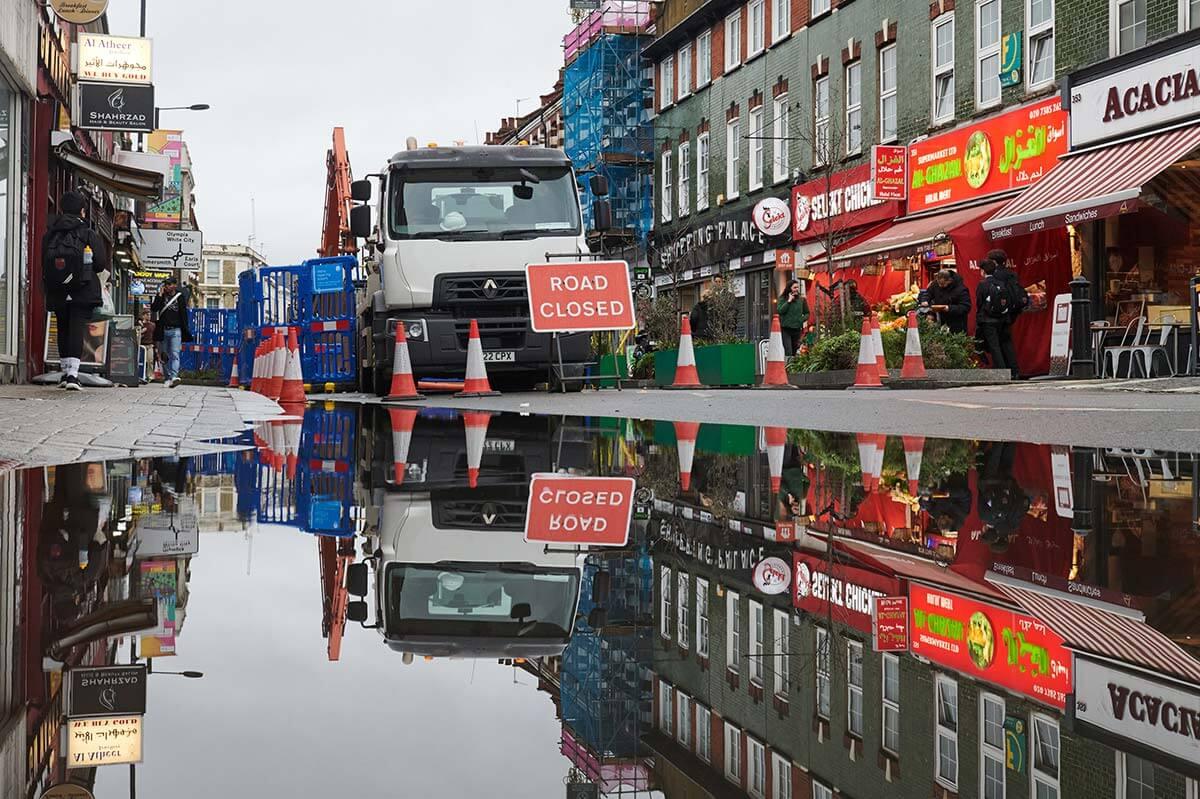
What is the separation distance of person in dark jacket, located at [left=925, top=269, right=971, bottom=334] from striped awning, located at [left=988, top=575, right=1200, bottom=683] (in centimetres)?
2018

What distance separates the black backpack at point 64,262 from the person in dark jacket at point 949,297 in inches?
496

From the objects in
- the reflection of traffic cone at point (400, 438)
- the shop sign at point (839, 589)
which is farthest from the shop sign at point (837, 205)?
the shop sign at point (839, 589)

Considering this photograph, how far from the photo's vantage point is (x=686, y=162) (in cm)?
4406

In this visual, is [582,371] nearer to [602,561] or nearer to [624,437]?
[624,437]

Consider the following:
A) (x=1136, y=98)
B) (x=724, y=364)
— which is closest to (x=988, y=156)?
(x=1136, y=98)

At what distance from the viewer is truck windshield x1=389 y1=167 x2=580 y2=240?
1848 centimetres

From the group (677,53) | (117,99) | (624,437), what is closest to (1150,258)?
(624,437)

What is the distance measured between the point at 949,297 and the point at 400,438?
1488cm

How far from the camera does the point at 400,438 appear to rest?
992 cm

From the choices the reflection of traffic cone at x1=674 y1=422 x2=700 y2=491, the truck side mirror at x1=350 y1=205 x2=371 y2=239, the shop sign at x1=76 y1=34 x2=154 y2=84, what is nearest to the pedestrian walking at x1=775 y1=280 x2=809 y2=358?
the truck side mirror at x1=350 y1=205 x2=371 y2=239

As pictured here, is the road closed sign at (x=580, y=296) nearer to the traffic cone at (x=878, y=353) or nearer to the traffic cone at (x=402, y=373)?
the traffic cone at (x=402, y=373)

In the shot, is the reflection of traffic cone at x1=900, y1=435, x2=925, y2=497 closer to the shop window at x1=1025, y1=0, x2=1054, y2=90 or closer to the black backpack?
the black backpack

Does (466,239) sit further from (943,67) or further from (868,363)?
(943,67)

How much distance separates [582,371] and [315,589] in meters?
15.9
